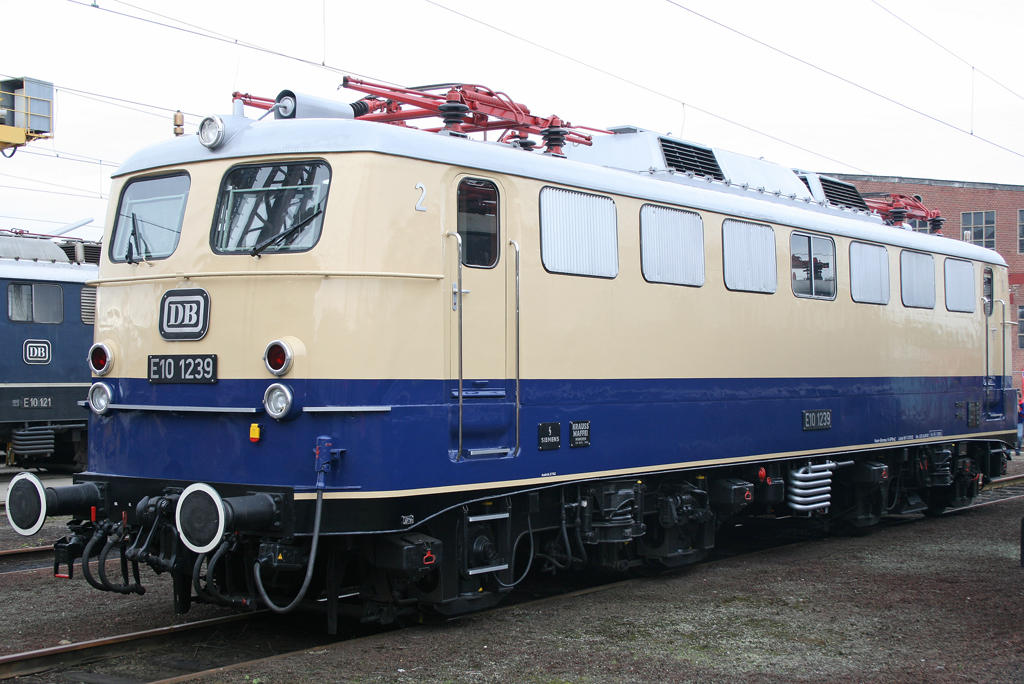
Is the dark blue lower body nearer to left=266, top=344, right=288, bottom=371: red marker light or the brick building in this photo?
left=266, top=344, right=288, bottom=371: red marker light

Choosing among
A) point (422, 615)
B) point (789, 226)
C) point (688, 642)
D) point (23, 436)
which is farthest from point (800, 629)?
point (23, 436)

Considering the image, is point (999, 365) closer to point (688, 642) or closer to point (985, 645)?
point (985, 645)

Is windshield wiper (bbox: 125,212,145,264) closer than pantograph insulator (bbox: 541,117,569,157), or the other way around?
windshield wiper (bbox: 125,212,145,264)

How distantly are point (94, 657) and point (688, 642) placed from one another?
409 cm

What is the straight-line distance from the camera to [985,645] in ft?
23.7

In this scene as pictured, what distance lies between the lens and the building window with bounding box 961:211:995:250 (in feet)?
150

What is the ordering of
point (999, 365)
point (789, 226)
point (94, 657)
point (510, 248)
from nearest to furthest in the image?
point (94, 657) → point (510, 248) → point (789, 226) → point (999, 365)

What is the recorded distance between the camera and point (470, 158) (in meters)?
7.38

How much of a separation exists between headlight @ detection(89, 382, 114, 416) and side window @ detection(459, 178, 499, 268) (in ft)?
9.17

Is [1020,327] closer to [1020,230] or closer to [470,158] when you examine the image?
[1020,230]

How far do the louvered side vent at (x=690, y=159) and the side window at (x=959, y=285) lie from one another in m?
4.57

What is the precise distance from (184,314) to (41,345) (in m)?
12.0

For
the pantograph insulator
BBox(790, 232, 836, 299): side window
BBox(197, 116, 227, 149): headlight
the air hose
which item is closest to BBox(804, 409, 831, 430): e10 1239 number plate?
BBox(790, 232, 836, 299): side window

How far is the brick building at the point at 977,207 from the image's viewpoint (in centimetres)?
4538
